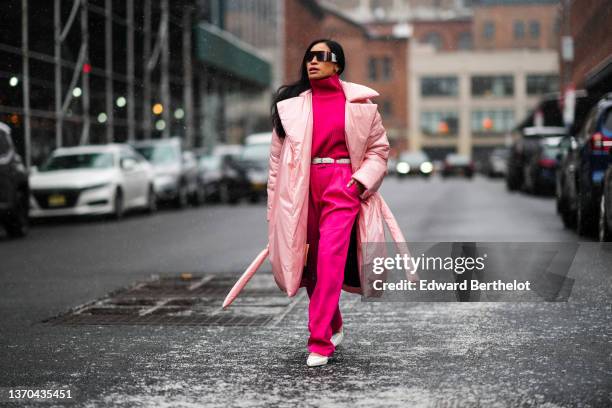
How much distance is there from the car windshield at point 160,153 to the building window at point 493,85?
254 feet

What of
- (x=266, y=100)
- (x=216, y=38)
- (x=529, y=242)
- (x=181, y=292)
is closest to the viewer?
(x=181, y=292)

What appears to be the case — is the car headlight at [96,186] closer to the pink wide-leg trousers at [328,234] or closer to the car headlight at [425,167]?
the pink wide-leg trousers at [328,234]

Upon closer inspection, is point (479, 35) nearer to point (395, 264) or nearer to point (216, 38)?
point (216, 38)

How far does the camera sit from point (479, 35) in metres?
110

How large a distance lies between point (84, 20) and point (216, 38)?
1300cm

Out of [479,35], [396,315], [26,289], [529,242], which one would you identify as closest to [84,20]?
[529,242]

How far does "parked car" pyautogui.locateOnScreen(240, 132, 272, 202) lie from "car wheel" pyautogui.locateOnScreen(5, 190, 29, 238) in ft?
36.7

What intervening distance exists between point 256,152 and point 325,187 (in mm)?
24854

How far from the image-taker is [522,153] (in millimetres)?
34062

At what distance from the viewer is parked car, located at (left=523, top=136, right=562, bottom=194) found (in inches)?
1177

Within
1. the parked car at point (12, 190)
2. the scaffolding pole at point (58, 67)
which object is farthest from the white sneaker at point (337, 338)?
the scaffolding pole at point (58, 67)

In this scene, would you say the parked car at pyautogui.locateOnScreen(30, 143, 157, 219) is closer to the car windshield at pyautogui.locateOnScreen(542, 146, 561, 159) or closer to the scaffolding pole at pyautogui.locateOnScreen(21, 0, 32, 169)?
the scaffolding pole at pyautogui.locateOnScreen(21, 0, 32, 169)

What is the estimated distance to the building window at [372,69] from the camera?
4063 inches

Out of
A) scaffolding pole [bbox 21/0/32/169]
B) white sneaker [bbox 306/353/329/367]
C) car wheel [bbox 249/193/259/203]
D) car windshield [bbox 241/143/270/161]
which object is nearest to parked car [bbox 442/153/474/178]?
car windshield [bbox 241/143/270/161]
